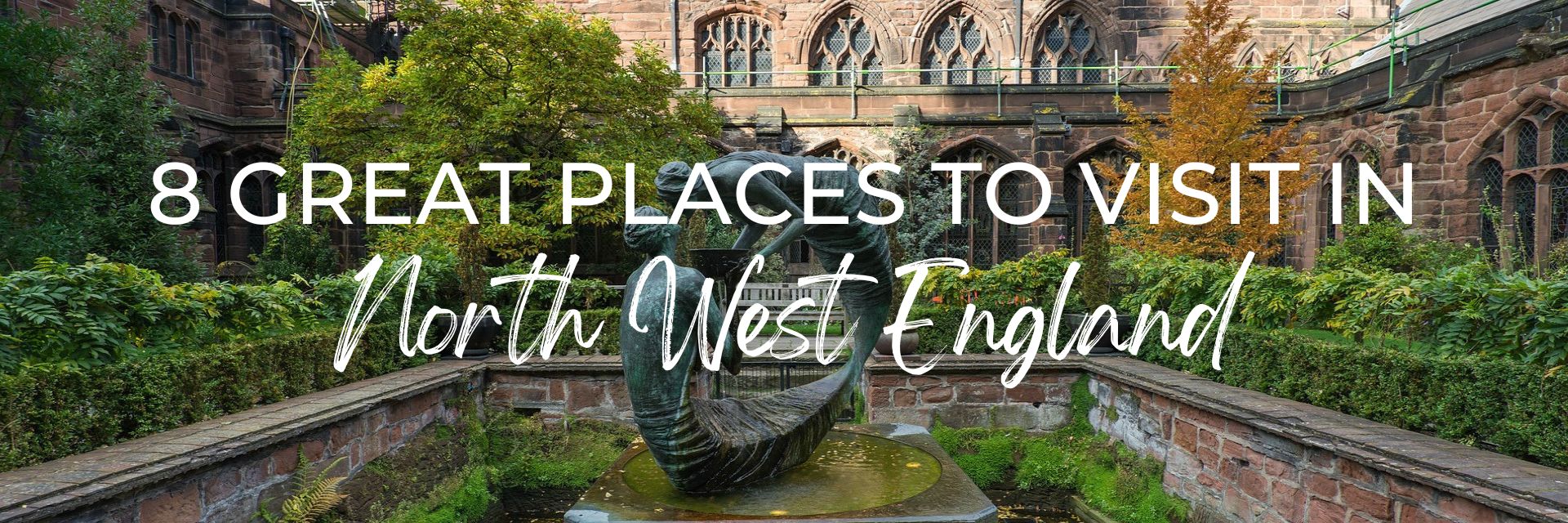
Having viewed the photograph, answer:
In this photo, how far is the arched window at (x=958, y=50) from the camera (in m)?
24.4

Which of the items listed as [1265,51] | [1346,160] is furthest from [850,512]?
[1265,51]

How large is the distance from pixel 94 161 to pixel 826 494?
1374 cm

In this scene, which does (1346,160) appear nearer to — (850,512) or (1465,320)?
→ (1465,320)

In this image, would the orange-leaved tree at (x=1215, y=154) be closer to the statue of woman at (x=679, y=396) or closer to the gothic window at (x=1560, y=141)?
the gothic window at (x=1560, y=141)

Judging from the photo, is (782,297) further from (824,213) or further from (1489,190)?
(824,213)

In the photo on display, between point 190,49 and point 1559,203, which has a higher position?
point 190,49

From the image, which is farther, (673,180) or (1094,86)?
(1094,86)

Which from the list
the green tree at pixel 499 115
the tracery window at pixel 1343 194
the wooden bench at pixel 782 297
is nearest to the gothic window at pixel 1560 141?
the tracery window at pixel 1343 194

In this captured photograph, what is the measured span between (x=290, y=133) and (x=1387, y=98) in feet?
73.8

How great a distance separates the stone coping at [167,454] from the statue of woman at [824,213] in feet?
10.2

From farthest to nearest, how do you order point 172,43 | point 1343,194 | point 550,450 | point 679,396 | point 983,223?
point 983,223 → point 172,43 → point 1343,194 → point 550,450 → point 679,396

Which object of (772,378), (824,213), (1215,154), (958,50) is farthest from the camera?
(958,50)

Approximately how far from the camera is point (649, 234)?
13.0ft

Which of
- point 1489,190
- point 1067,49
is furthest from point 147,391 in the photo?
point 1067,49
